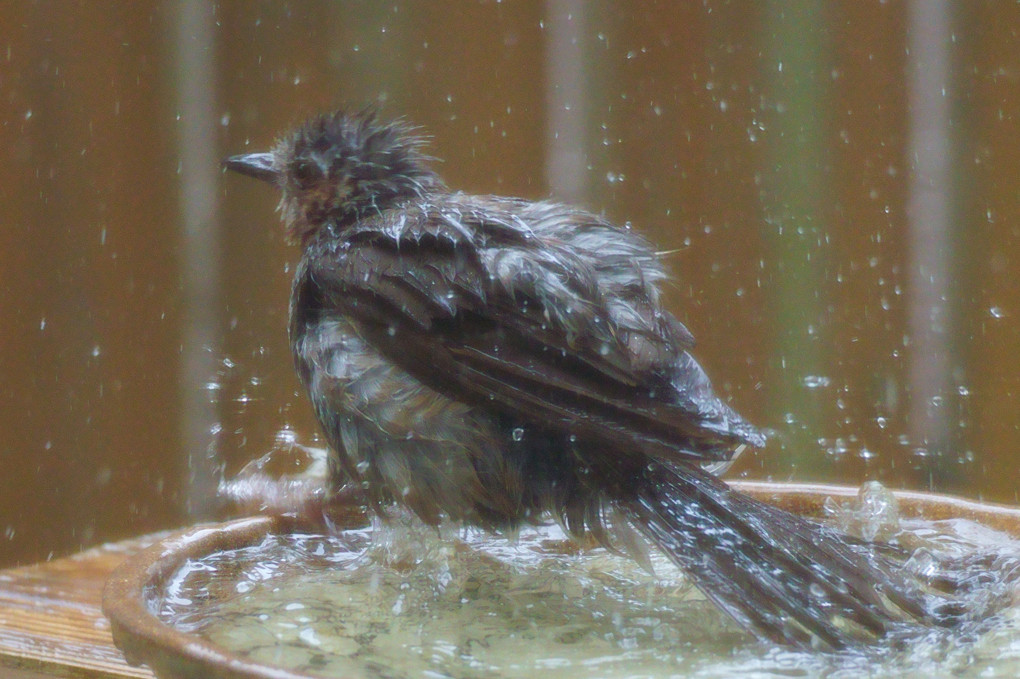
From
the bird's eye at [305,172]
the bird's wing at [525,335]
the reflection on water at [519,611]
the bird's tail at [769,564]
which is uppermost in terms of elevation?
the bird's eye at [305,172]

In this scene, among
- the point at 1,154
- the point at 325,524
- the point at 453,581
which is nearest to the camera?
the point at 453,581

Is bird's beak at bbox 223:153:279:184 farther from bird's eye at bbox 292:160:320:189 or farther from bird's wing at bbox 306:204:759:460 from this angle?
bird's wing at bbox 306:204:759:460

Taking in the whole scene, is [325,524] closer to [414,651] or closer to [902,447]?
[414,651]

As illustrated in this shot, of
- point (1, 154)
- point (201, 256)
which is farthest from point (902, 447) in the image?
point (1, 154)

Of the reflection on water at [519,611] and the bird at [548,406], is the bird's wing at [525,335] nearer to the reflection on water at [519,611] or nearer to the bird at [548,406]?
the bird at [548,406]

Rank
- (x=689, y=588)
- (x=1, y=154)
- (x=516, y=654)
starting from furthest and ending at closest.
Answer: (x=1, y=154)
(x=689, y=588)
(x=516, y=654)

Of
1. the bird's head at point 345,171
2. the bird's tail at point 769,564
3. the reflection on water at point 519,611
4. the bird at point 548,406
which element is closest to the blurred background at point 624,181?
the bird's head at point 345,171

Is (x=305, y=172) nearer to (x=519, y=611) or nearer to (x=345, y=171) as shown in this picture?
(x=345, y=171)
